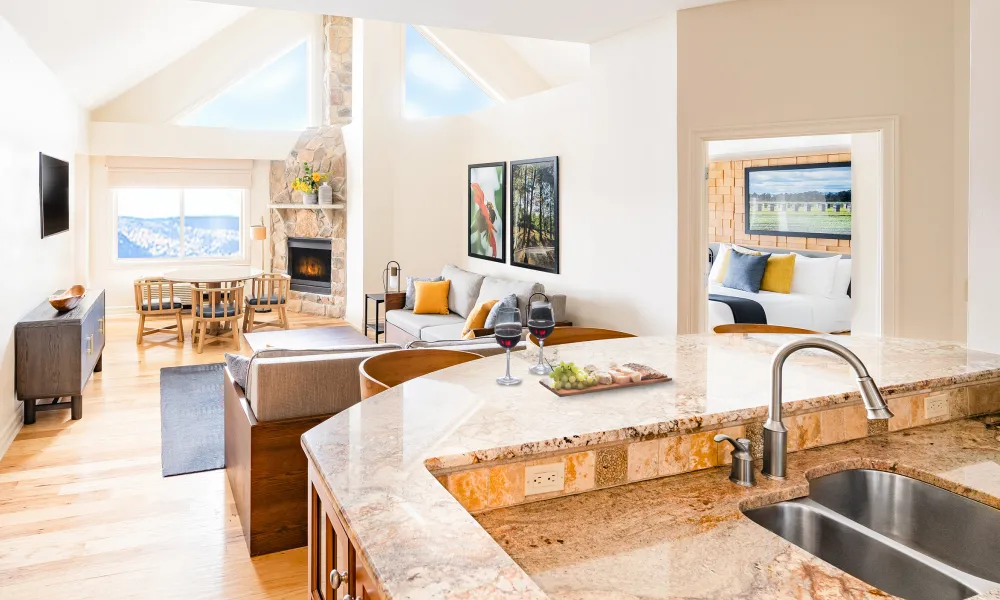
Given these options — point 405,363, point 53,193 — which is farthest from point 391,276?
point 405,363

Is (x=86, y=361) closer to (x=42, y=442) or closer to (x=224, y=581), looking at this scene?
(x=42, y=442)

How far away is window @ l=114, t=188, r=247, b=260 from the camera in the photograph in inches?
368

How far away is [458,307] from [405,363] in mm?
4109

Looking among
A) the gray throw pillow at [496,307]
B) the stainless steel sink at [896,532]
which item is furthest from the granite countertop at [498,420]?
the gray throw pillow at [496,307]

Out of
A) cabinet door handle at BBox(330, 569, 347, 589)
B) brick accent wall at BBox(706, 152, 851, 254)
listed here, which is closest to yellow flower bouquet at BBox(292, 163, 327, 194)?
brick accent wall at BBox(706, 152, 851, 254)

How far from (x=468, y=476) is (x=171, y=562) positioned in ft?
7.00

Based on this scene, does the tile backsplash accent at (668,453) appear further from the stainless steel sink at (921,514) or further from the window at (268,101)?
the window at (268,101)

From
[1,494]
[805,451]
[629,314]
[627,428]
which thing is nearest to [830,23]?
[629,314]

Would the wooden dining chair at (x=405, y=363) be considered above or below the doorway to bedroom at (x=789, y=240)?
below

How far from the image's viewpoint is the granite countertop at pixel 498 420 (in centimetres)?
101

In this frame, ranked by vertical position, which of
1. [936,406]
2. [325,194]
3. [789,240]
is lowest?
[936,406]

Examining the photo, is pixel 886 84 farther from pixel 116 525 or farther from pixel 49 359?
pixel 49 359

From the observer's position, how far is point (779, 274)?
672 centimetres

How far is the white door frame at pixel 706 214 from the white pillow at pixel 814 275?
2534 mm
